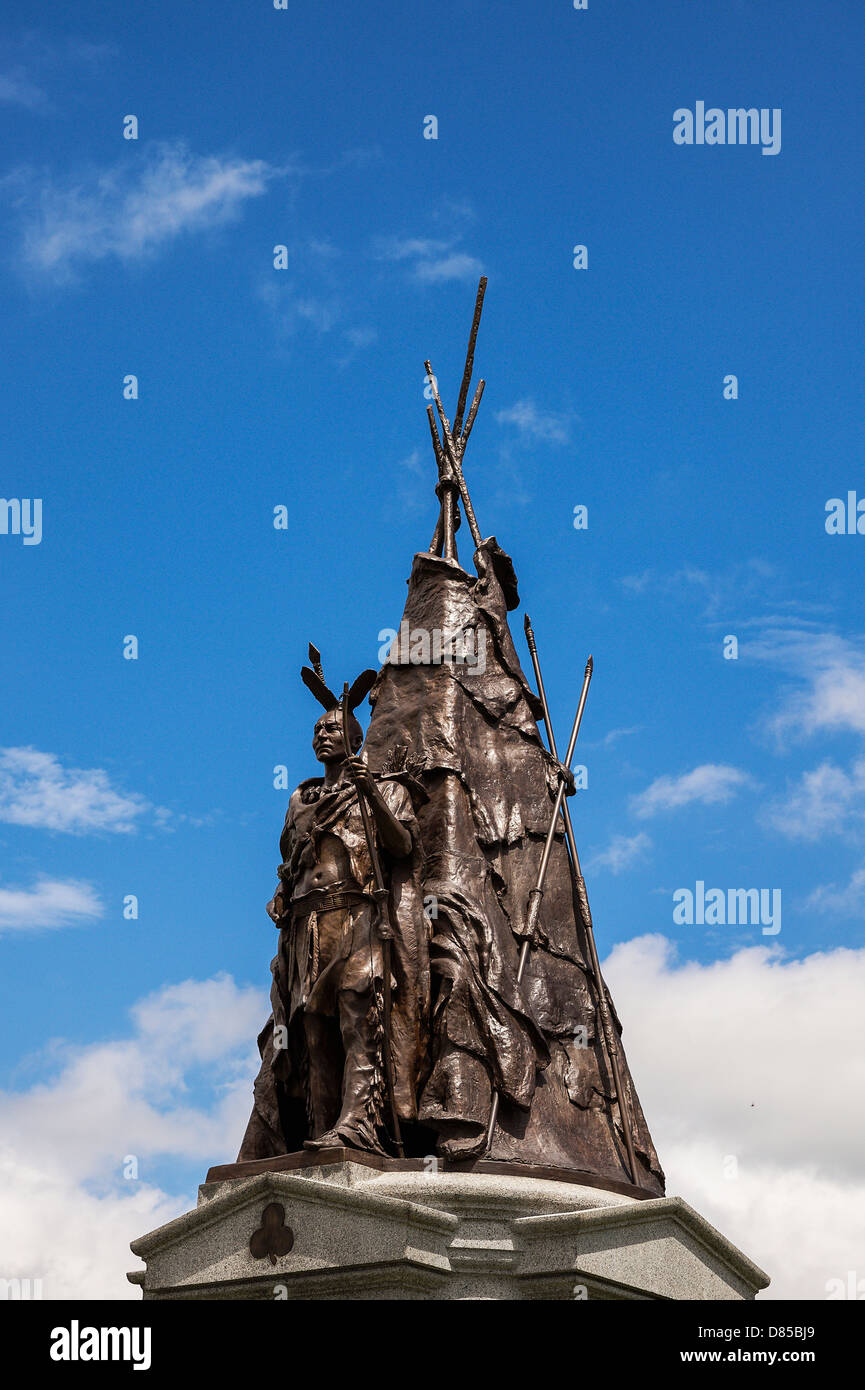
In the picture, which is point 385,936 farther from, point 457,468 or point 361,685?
point 457,468

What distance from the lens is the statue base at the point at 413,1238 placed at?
834 cm

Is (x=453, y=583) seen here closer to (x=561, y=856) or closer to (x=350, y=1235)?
(x=561, y=856)

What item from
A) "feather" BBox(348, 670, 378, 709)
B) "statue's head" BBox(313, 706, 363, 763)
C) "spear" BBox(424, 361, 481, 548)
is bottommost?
"statue's head" BBox(313, 706, 363, 763)

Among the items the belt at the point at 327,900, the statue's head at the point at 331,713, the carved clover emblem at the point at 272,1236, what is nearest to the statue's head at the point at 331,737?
the statue's head at the point at 331,713

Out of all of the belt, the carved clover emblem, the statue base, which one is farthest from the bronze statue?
the carved clover emblem

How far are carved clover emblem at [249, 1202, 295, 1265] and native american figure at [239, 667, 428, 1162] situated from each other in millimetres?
562

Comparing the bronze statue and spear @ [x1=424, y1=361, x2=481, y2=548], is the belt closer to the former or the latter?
the bronze statue

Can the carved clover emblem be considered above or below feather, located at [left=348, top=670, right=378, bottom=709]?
below

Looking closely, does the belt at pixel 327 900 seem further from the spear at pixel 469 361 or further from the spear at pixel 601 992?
the spear at pixel 469 361

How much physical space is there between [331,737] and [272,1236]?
11.5ft

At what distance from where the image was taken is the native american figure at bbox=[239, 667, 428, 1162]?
31.8 feet

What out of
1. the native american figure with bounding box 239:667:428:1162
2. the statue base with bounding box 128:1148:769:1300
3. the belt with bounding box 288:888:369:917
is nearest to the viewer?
the statue base with bounding box 128:1148:769:1300

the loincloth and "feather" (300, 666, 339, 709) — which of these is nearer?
the loincloth

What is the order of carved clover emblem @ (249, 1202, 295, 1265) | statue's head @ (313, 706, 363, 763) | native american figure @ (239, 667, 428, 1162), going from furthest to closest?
statue's head @ (313, 706, 363, 763)
native american figure @ (239, 667, 428, 1162)
carved clover emblem @ (249, 1202, 295, 1265)
